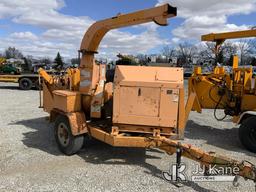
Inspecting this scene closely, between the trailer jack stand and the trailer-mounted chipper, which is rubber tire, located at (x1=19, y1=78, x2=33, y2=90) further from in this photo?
the trailer jack stand

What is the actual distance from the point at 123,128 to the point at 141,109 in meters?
0.51

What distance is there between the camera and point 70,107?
702 centimetres

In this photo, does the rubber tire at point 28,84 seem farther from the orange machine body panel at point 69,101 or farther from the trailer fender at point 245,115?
Answer: the trailer fender at point 245,115

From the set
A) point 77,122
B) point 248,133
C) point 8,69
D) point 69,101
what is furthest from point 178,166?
point 8,69

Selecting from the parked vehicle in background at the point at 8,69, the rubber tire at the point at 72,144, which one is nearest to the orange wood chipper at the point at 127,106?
the rubber tire at the point at 72,144

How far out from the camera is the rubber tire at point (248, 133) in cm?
776

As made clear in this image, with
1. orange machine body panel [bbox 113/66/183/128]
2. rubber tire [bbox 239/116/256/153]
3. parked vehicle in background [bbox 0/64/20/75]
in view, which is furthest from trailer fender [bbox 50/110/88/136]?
parked vehicle in background [bbox 0/64/20/75]

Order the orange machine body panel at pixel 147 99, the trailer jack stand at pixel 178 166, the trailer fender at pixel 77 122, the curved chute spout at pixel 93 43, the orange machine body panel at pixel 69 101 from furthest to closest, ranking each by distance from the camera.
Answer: the orange machine body panel at pixel 69 101
the trailer fender at pixel 77 122
the curved chute spout at pixel 93 43
the orange machine body panel at pixel 147 99
the trailer jack stand at pixel 178 166

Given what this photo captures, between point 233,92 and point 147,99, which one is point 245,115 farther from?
point 147,99

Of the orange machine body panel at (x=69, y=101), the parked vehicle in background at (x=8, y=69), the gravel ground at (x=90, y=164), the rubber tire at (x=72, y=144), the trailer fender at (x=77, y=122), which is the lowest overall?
the gravel ground at (x=90, y=164)

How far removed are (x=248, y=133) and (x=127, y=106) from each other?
10.3 ft

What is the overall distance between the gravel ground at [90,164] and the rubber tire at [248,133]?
17cm

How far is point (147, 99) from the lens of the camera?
624cm

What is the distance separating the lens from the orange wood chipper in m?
6.05
